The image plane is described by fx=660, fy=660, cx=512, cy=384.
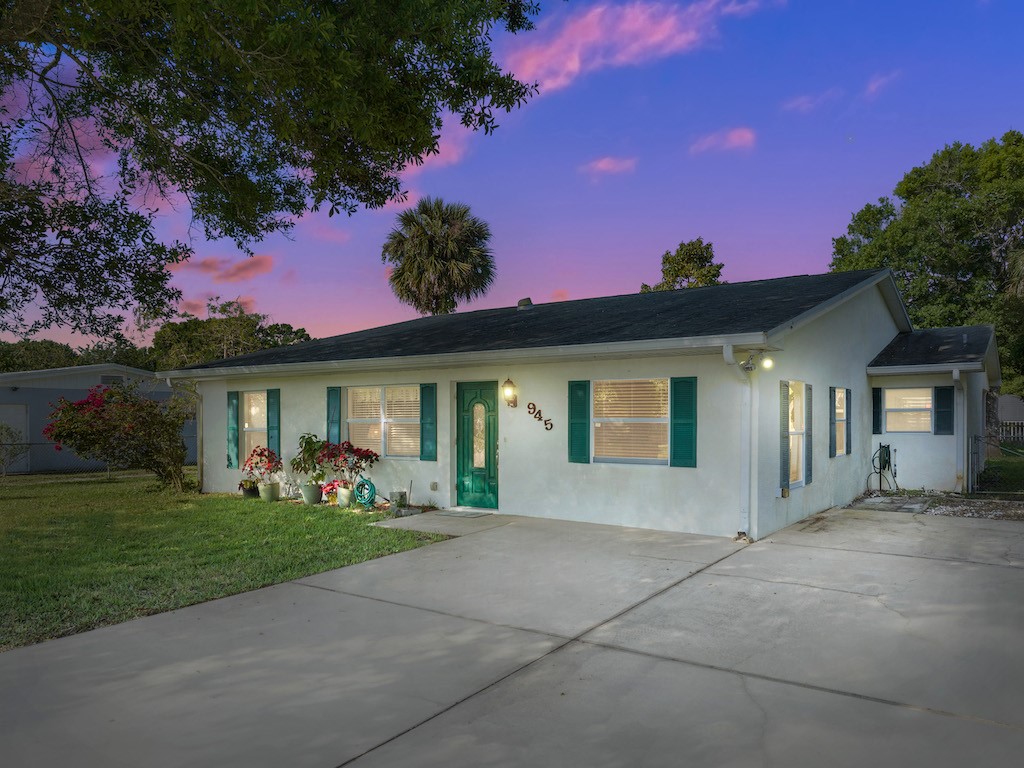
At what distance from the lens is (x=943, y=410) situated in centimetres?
1201

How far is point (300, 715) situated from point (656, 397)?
6219 mm

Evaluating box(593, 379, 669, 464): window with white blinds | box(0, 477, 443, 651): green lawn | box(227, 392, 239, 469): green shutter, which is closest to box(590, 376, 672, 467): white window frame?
box(593, 379, 669, 464): window with white blinds

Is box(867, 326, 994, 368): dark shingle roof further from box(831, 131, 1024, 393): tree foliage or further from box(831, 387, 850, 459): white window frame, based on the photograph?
box(831, 131, 1024, 393): tree foliage

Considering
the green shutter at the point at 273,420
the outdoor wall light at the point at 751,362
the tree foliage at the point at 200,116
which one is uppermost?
the tree foliage at the point at 200,116

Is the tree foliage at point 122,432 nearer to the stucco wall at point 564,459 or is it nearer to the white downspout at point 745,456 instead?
the stucco wall at point 564,459

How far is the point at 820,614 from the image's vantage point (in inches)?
192

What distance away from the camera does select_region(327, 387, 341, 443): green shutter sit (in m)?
11.3

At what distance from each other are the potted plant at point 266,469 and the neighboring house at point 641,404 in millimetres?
291

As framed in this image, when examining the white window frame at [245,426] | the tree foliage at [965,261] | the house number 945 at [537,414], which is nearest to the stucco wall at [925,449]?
the house number 945 at [537,414]

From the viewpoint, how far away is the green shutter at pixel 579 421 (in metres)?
8.85

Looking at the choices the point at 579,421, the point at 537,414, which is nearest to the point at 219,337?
the point at 537,414

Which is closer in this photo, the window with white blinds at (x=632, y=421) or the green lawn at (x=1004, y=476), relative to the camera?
the window with white blinds at (x=632, y=421)

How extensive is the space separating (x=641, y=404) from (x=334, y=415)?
549 cm

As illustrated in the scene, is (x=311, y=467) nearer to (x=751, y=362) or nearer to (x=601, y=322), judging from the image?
(x=601, y=322)
